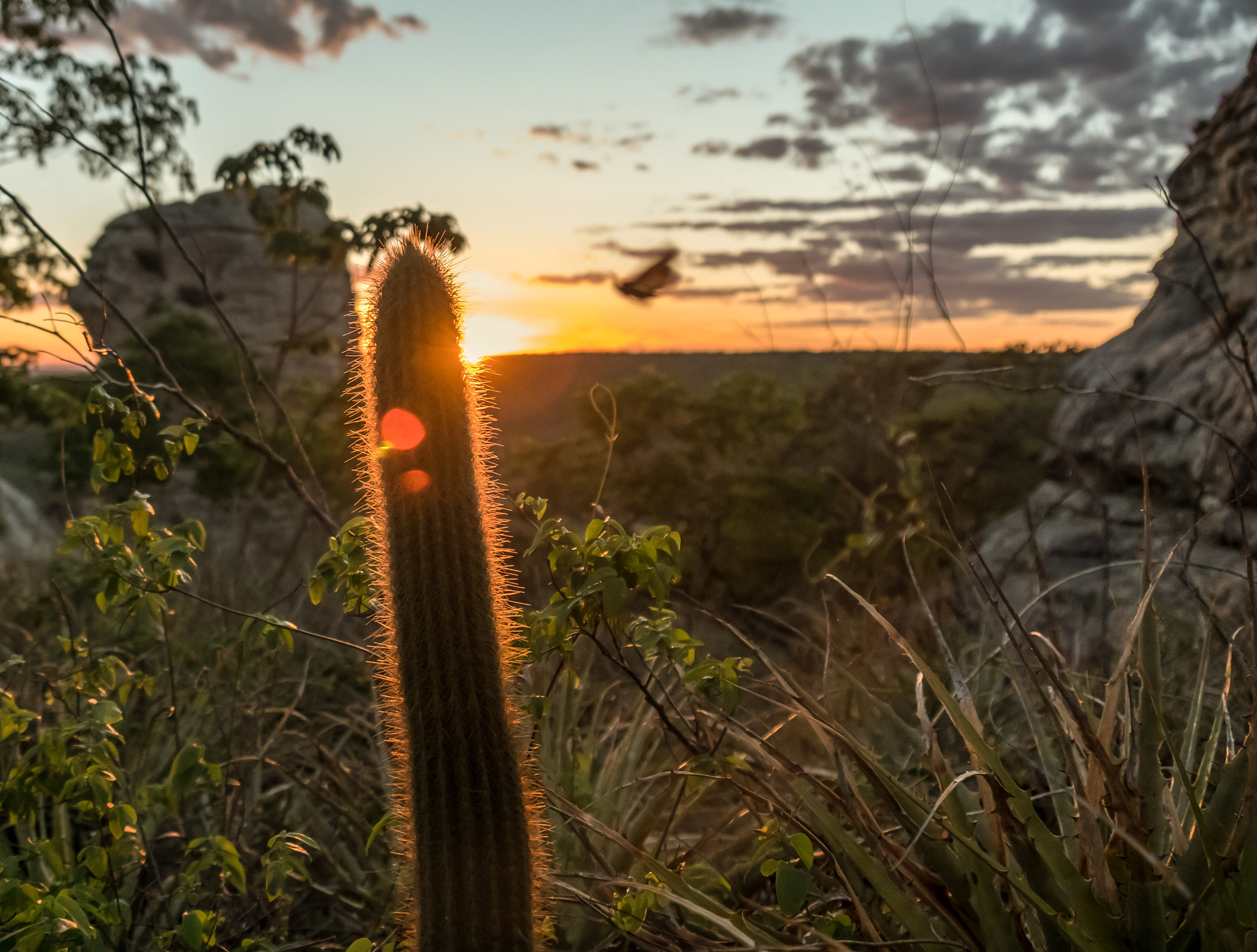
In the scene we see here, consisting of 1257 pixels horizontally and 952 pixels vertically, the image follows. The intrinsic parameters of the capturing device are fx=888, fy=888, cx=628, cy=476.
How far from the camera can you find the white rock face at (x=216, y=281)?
20.7m

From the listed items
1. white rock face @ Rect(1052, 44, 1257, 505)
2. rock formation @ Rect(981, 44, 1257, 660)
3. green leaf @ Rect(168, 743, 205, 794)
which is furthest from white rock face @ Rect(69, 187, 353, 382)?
green leaf @ Rect(168, 743, 205, 794)

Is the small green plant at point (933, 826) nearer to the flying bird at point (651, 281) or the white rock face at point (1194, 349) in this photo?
the flying bird at point (651, 281)

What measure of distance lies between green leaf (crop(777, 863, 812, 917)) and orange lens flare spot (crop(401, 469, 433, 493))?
1061mm

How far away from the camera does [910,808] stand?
6.88 feet

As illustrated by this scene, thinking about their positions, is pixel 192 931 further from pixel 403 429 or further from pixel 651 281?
pixel 651 281

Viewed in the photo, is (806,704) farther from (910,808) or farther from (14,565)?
(14,565)

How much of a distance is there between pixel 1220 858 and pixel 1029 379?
1734 centimetres

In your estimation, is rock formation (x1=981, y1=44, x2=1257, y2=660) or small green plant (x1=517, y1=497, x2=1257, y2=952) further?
rock formation (x1=981, y1=44, x2=1257, y2=660)

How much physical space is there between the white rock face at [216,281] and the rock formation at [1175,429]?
51.6ft

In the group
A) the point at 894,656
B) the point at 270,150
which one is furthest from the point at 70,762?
the point at 270,150

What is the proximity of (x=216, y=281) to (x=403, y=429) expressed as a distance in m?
23.2

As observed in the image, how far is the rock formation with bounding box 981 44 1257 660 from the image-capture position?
5.58m

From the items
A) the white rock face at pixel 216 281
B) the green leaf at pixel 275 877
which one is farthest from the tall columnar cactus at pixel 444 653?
the white rock face at pixel 216 281

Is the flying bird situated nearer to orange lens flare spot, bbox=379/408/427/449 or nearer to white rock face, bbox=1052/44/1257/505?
orange lens flare spot, bbox=379/408/427/449
